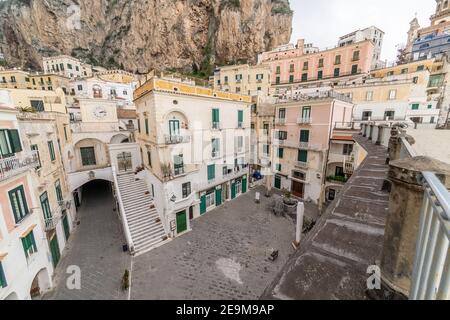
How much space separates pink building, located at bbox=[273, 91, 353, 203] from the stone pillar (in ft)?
61.6

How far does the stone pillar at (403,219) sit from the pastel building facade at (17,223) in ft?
38.3

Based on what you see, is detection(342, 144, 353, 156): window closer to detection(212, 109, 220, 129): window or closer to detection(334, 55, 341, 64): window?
detection(212, 109, 220, 129): window

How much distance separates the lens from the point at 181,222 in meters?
15.1

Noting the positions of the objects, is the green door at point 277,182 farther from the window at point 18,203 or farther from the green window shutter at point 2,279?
the green window shutter at point 2,279

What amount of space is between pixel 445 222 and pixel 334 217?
2.08 meters

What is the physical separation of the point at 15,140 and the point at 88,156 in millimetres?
13284

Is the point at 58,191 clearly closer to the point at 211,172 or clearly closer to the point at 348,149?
the point at 211,172

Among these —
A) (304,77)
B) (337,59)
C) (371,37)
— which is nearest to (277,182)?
(304,77)

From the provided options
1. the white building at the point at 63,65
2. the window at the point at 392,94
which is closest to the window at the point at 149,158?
the window at the point at 392,94

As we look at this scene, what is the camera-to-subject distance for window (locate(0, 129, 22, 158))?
26.3ft

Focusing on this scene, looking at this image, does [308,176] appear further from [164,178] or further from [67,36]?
[67,36]

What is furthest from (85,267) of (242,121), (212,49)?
(212,49)

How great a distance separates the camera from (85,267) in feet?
38.7

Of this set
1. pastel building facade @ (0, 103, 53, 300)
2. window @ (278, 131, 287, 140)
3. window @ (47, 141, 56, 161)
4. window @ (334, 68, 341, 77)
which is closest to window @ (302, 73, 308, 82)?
window @ (334, 68, 341, 77)
